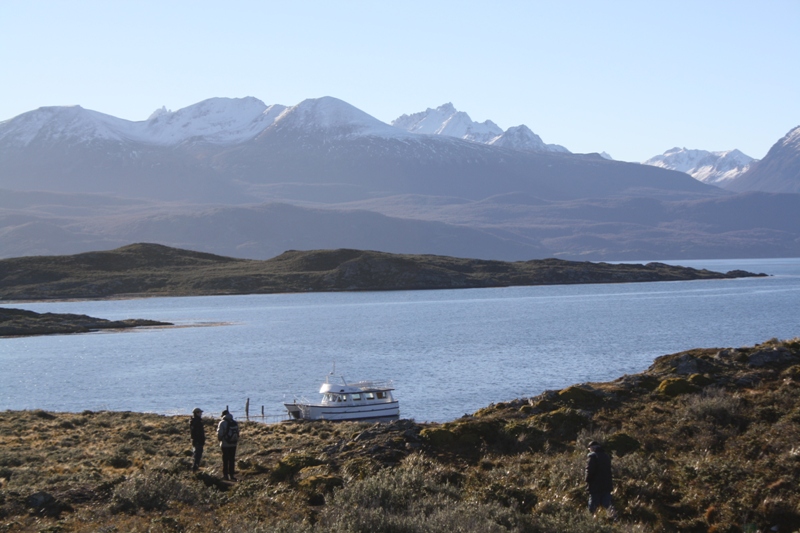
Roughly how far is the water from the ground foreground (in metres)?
21.2

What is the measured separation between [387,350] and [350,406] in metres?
37.1

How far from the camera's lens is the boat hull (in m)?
46.6

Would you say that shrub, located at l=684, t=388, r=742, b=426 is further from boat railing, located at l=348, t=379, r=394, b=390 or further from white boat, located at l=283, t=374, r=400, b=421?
boat railing, located at l=348, t=379, r=394, b=390

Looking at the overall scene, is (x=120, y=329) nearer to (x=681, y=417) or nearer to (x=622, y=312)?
(x=622, y=312)

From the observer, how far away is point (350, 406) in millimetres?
47281

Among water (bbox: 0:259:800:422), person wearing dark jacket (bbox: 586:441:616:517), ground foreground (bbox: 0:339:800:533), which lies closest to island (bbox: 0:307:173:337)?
water (bbox: 0:259:800:422)

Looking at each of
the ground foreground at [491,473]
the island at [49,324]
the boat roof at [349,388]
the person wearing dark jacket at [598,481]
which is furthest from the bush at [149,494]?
the island at [49,324]

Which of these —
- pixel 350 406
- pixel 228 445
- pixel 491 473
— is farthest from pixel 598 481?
pixel 350 406

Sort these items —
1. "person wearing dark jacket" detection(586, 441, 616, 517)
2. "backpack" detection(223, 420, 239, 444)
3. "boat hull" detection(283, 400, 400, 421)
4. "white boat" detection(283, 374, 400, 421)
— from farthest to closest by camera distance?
1. "white boat" detection(283, 374, 400, 421)
2. "boat hull" detection(283, 400, 400, 421)
3. "backpack" detection(223, 420, 239, 444)
4. "person wearing dark jacket" detection(586, 441, 616, 517)

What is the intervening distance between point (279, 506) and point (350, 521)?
290cm

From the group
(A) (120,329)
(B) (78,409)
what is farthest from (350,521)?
(A) (120,329)

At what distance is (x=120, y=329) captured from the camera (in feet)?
377

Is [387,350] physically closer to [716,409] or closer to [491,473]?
[716,409]

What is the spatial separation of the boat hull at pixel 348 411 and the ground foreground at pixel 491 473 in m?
18.3
